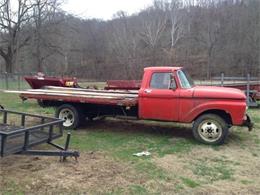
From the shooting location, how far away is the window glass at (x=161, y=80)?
322 inches

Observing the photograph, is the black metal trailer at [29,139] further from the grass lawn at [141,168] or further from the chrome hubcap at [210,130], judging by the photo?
the chrome hubcap at [210,130]

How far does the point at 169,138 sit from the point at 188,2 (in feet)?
208

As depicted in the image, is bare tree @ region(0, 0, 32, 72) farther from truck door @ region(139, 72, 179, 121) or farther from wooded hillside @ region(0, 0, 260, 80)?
truck door @ region(139, 72, 179, 121)

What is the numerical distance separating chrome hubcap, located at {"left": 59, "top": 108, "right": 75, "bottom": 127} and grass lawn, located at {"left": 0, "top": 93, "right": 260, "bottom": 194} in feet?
2.72

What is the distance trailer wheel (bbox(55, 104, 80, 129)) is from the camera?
927 centimetres

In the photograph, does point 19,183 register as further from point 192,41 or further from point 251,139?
point 192,41

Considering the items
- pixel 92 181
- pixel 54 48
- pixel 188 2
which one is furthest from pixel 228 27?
pixel 92 181

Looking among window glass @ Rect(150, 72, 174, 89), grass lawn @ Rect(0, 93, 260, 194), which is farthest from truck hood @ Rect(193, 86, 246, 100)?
grass lawn @ Rect(0, 93, 260, 194)

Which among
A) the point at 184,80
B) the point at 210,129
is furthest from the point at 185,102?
the point at 210,129

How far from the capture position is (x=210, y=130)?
25.4 ft

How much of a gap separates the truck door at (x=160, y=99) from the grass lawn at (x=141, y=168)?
608 millimetres

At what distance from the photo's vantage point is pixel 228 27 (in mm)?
57469

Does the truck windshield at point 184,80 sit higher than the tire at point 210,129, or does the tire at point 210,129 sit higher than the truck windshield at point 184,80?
the truck windshield at point 184,80

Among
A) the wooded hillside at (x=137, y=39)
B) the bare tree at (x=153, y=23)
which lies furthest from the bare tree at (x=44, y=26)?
the bare tree at (x=153, y=23)
